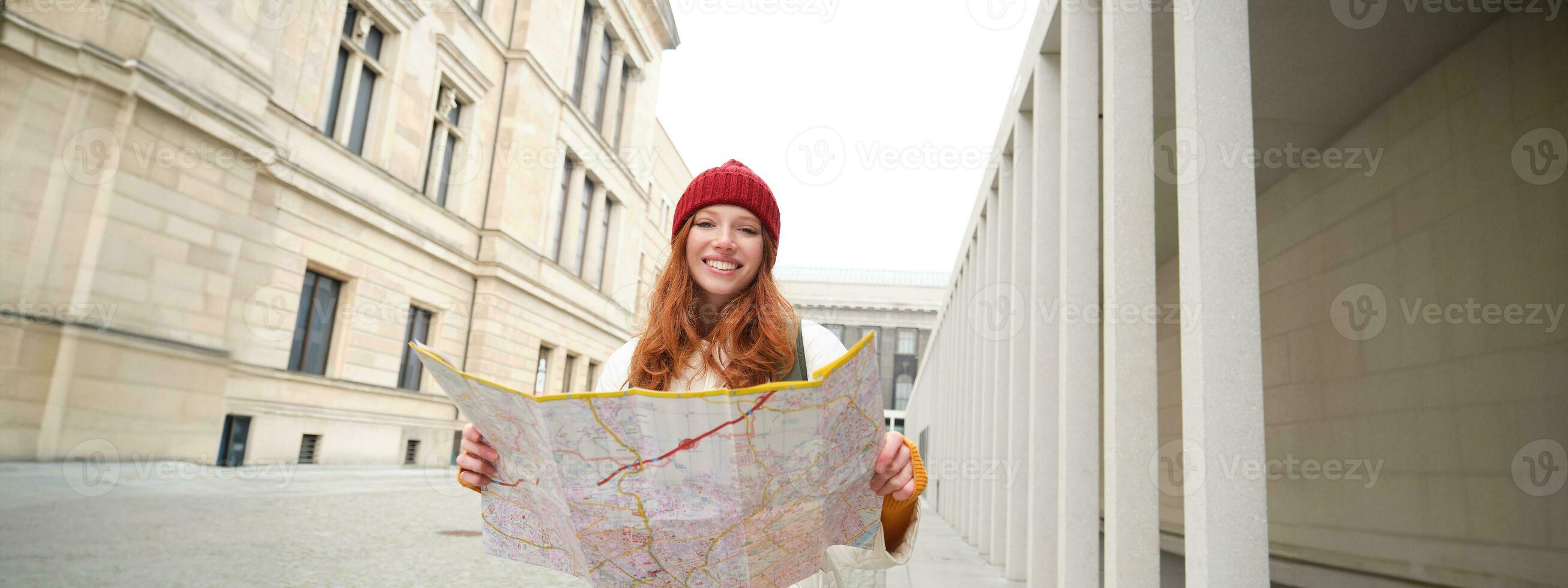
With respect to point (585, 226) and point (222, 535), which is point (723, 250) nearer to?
point (222, 535)

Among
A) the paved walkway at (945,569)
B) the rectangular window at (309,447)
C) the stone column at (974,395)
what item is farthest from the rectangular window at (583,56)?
the paved walkway at (945,569)

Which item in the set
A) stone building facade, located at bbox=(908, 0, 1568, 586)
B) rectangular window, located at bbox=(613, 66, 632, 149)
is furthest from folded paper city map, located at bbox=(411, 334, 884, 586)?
rectangular window, located at bbox=(613, 66, 632, 149)

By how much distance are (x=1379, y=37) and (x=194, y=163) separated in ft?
46.1

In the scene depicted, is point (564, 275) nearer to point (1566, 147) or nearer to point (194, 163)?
point (194, 163)

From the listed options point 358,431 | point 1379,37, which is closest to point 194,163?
point 358,431

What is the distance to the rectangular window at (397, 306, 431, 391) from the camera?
18281 millimetres

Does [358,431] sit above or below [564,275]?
below

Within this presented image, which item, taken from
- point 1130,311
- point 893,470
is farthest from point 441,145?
point 893,470

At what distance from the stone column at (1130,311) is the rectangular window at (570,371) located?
79.7 ft

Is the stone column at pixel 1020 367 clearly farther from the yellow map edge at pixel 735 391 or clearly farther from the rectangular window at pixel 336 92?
the rectangular window at pixel 336 92

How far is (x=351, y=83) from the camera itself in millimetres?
15922

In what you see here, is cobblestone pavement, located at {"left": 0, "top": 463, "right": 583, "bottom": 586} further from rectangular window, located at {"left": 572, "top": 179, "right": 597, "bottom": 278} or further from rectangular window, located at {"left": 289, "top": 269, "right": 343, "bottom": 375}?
rectangular window, located at {"left": 572, "top": 179, "right": 597, "bottom": 278}

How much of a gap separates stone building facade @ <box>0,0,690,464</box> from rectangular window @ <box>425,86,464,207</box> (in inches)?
2.4

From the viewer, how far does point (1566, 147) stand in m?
4.95
